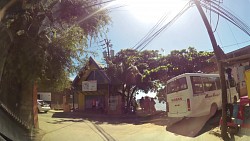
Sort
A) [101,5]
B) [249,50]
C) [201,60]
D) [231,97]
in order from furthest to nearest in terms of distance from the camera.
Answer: [201,60]
[231,97]
[249,50]
[101,5]

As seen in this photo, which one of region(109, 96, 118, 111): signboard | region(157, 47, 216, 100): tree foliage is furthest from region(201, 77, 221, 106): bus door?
region(109, 96, 118, 111): signboard

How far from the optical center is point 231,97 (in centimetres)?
1383

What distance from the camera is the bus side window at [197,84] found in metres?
12.8

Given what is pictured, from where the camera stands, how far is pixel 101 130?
32.1 ft

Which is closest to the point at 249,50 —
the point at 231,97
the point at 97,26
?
the point at 231,97

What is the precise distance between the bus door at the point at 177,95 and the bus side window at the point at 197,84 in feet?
1.00

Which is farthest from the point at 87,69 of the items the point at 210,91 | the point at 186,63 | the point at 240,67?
the point at 240,67

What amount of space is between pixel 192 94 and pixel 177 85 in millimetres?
698

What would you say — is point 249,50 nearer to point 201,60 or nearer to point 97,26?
point 201,60

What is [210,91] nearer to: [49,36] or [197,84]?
[197,84]

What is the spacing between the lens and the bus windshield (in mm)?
12836

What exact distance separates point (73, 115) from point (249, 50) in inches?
292

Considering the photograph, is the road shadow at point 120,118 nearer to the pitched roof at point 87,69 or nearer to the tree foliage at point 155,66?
the tree foliage at point 155,66

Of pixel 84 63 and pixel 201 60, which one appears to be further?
pixel 201 60
